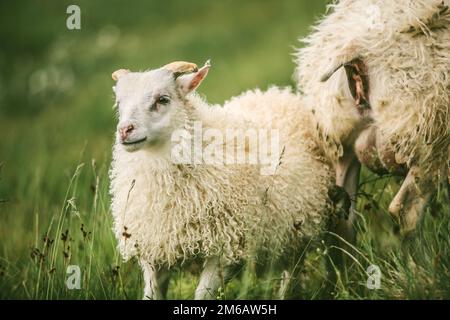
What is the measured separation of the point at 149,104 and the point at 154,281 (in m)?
1.05

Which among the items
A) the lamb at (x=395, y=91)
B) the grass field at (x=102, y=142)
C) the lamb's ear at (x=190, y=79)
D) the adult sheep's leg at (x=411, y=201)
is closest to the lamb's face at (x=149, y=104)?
the lamb's ear at (x=190, y=79)

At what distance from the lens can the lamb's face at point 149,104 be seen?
409 centimetres

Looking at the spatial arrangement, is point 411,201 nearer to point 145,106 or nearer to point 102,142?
point 145,106

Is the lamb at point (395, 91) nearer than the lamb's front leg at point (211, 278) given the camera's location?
No

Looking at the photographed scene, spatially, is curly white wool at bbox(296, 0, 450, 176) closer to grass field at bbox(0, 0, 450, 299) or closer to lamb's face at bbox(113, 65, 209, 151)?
grass field at bbox(0, 0, 450, 299)

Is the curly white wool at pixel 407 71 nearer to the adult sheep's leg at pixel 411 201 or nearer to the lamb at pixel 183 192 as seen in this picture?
the adult sheep's leg at pixel 411 201

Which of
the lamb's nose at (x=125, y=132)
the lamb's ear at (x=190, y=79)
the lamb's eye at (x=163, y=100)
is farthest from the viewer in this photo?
the lamb's ear at (x=190, y=79)

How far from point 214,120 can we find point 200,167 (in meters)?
0.34

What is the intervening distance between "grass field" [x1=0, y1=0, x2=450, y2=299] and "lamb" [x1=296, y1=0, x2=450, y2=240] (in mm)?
213

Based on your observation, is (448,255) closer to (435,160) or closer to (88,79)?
(435,160)

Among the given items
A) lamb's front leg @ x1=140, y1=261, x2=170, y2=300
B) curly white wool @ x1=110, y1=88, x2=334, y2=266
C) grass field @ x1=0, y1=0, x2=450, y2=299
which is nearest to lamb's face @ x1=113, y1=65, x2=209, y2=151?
curly white wool @ x1=110, y1=88, x2=334, y2=266

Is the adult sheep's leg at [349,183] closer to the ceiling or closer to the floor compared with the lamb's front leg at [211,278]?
closer to the ceiling

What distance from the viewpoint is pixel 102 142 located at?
32.9 ft

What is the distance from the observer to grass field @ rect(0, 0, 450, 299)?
452 centimetres
